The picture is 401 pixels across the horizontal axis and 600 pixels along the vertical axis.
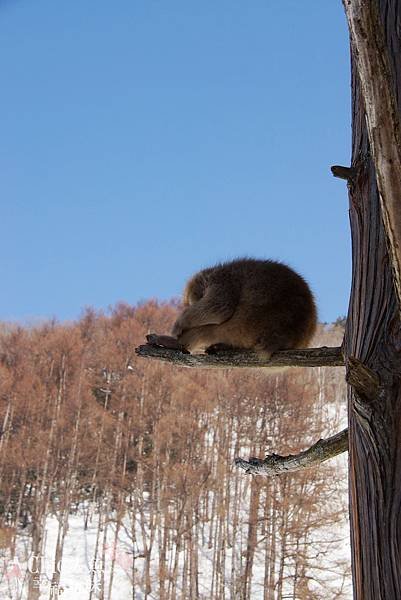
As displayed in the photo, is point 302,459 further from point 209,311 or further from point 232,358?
point 209,311

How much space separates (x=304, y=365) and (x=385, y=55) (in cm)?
120

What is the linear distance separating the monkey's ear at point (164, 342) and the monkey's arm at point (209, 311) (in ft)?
0.29

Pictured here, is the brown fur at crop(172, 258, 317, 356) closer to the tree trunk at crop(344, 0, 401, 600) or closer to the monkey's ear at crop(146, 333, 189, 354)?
the monkey's ear at crop(146, 333, 189, 354)

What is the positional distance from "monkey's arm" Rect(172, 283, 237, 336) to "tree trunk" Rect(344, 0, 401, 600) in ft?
2.98

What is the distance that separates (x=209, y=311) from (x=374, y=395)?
1.17 meters

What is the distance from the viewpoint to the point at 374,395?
1396 mm

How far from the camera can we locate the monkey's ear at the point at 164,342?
237 centimetres

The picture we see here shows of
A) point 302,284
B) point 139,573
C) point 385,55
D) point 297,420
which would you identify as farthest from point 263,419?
point 385,55

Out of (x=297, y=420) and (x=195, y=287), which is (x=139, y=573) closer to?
(x=297, y=420)

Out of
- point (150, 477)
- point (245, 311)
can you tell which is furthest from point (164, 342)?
point (150, 477)

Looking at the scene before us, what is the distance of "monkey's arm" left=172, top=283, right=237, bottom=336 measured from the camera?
2504mm

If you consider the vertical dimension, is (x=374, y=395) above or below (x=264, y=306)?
below

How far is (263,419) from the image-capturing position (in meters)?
25.9

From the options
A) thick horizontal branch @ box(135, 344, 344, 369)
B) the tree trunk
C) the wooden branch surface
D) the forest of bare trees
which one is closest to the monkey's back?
thick horizontal branch @ box(135, 344, 344, 369)
